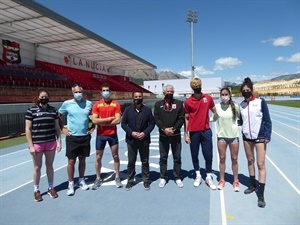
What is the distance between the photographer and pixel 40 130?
13.6 feet

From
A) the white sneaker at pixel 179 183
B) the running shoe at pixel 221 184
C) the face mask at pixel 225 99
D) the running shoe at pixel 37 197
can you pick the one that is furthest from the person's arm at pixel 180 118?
the running shoe at pixel 37 197

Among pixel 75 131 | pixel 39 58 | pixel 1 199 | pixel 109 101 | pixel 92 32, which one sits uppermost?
pixel 92 32

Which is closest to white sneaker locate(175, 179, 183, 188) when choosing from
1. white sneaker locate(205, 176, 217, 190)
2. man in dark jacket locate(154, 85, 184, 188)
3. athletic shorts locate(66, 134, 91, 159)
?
man in dark jacket locate(154, 85, 184, 188)

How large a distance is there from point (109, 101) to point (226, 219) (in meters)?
2.88

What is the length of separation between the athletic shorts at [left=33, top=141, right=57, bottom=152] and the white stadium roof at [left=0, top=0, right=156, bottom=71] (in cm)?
1073

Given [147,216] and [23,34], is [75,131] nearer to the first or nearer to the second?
[147,216]

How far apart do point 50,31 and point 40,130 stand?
15.3 m

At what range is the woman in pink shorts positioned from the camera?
4.10 meters

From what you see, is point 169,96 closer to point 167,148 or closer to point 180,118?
point 180,118

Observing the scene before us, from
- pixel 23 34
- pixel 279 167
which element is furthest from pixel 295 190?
pixel 23 34

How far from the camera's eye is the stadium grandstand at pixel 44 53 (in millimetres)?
13898

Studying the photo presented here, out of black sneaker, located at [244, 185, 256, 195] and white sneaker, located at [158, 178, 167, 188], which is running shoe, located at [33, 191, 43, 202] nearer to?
white sneaker, located at [158, 178, 167, 188]

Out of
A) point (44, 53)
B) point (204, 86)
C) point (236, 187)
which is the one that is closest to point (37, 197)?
point (236, 187)

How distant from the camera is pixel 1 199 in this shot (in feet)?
14.6
